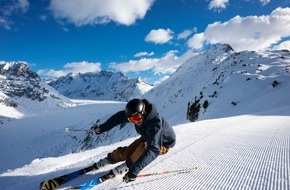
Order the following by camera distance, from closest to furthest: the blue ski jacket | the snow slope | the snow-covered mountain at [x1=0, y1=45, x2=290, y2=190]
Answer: the snow slope
the blue ski jacket
the snow-covered mountain at [x1=0, y1=45, x2=290, y2=190]

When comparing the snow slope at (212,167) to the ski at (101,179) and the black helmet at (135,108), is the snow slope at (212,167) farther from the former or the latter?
the black helmet at (135,108)

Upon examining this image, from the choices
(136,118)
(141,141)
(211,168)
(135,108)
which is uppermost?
(135,108)

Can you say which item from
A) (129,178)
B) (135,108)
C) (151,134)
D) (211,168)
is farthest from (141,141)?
(211,168)

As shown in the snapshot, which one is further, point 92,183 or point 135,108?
point 135,108

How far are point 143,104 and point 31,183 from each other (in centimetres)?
297

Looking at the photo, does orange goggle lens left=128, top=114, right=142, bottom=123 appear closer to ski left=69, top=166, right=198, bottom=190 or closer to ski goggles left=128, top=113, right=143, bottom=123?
ski goggles left=128, top=113, right=143, bottom=123

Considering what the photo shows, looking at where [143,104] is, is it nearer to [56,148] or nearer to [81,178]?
[81,178]

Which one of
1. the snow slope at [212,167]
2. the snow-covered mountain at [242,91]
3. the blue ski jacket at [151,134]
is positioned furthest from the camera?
the snow-covered mountain at [242,91]

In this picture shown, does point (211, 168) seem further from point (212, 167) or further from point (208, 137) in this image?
point (208, 137)

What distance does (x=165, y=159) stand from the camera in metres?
6.84

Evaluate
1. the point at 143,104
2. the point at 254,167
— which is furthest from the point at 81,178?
the point at 254,167

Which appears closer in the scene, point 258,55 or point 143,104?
point 143,104

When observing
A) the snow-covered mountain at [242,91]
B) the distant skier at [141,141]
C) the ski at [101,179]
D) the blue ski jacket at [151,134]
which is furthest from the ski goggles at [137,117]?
the snow-covered mountain at [242,91]

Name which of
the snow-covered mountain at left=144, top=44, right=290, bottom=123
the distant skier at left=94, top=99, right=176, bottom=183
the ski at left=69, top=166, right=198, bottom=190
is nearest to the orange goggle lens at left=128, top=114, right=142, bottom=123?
the distant skier at left=94, top=99, right=176, bottom=183
